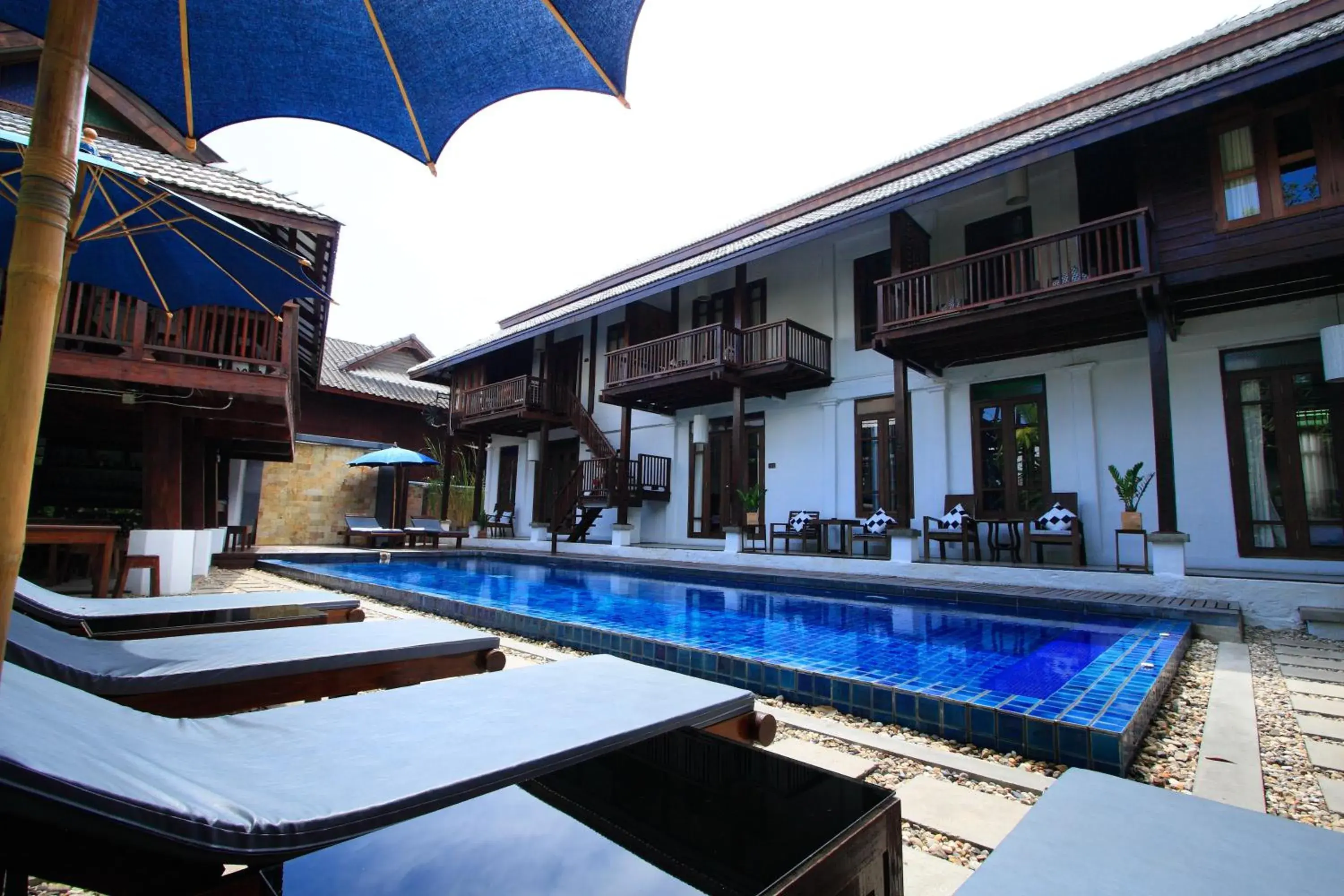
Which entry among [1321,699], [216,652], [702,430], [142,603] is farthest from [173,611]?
[702,430]

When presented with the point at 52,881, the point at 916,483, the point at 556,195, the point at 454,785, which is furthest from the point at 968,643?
the point at 556,195

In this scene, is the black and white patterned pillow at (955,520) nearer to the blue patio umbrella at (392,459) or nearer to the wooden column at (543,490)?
the wooden column at (543,490)

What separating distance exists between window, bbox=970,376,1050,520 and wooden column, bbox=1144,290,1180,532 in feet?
6.52

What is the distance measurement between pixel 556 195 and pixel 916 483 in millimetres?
7066

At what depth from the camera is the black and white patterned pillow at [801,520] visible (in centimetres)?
1041

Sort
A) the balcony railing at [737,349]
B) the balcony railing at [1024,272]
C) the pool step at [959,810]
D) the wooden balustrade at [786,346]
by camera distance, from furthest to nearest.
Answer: the balcony railing at [737,349], the wooden balustrade at [786,346], the balcony railing at [1024,272], the pool step at [959,810]

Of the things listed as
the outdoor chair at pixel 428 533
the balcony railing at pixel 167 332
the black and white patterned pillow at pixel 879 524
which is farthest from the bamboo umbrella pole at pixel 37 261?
→ the outdoor chair at pixel 428 533

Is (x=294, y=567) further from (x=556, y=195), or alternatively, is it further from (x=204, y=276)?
(x=556, y=195)

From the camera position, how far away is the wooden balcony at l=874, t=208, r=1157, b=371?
7.08 metres

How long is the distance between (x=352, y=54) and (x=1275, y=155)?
8982 mm

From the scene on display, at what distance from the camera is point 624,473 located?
12.7 metres

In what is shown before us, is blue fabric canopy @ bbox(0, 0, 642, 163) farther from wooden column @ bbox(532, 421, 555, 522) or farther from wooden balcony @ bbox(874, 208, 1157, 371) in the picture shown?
wooden column @ bbox(532, 421, 555, 522)

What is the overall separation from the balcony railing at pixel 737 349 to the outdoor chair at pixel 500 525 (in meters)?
6.68

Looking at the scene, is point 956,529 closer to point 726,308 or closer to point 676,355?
point 676,355
